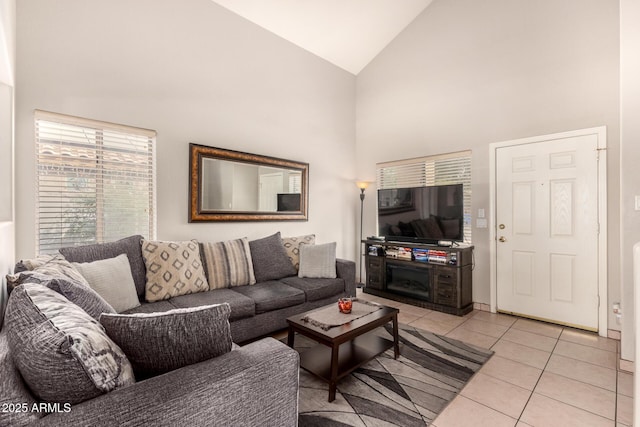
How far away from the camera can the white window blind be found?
2457 mm

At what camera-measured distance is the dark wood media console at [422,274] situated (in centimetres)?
358

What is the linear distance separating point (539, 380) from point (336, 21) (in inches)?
175

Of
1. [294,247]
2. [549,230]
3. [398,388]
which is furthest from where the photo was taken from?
[294,247]

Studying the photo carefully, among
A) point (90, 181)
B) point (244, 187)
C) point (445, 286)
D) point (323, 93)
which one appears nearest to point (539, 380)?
point (445, 286)

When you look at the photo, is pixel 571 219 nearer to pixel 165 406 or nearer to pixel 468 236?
Answer: pixel 468 236

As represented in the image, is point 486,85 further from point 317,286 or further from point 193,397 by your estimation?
point 193,397

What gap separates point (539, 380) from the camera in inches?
86.8

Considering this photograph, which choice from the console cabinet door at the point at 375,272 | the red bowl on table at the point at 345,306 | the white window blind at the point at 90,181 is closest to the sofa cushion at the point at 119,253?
the white window blind at the point at 90,181

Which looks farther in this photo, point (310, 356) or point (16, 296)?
point (310, 356)

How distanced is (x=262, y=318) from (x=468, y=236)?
2.79 metres

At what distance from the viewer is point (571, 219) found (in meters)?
3.17

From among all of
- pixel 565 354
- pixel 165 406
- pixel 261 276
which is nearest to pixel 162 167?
pixel 261 276

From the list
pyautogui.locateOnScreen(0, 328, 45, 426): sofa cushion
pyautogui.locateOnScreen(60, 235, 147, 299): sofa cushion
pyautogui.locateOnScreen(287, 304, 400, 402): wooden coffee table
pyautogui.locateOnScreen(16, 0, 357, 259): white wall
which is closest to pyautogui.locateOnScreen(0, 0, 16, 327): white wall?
pyautogui.locateOnScreen(16, 0, 357, 259): white wall

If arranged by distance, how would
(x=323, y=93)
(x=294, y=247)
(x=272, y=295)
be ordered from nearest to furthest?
(x=272, y=295) → (x=294, y=247) → (x=323, y=93)
